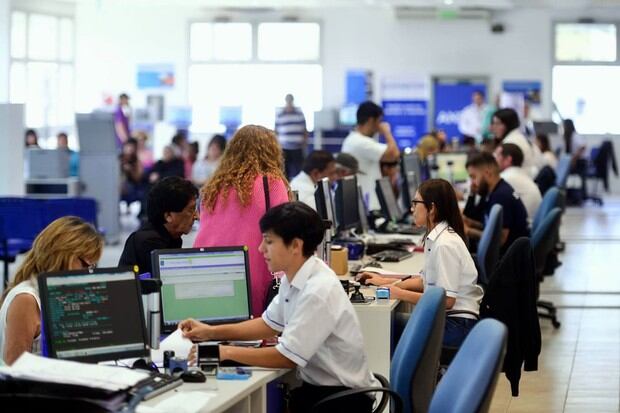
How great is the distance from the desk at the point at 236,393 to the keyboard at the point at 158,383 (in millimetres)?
13

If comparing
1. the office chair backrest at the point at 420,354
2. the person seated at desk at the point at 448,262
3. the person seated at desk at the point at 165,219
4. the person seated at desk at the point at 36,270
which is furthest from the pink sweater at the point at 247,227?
the office chair backrest at the point at 420,354

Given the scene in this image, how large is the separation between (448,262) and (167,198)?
1211 millimetres

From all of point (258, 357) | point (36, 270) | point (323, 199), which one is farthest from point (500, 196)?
point (36, 270)

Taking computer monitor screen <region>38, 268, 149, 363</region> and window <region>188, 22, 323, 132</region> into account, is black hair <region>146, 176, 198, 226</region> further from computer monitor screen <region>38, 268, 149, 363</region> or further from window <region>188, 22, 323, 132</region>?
window <region>188, 22, 323, 132</region>

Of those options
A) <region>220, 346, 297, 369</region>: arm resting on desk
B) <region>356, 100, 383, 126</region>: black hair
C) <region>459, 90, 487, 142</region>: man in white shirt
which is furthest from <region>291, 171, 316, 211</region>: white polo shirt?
<region>459, 90, 487, 142</region>: man in white shirt

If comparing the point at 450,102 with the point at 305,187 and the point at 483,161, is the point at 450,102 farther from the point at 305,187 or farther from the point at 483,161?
the point at 305,187

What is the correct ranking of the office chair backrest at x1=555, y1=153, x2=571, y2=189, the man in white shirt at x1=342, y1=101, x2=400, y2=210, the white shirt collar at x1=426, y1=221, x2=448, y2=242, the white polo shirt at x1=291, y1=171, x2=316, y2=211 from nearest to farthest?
the white shirt collar at x1=426, y1=221, x2=448, y2=242 < the white polo shirt at x1=291, y1=171, x2=316, y2=211 < the man in white shirt at x1=342, y1=101, x2=400, y2=210 < the office chair backrest at x1=555, y1=153, x2=571, y2=189

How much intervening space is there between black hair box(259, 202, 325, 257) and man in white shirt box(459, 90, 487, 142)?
15288 millimetres

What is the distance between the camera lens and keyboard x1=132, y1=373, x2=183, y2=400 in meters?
3.08

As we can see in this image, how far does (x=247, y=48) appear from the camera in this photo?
2127cm

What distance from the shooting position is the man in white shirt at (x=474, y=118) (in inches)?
738

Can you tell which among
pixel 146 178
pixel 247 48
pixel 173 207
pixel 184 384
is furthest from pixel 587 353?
pixel 247 48

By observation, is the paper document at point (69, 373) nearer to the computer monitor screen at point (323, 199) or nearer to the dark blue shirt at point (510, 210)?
the computer monitor screen at point (323, 199)

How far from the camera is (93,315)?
3.32 m
